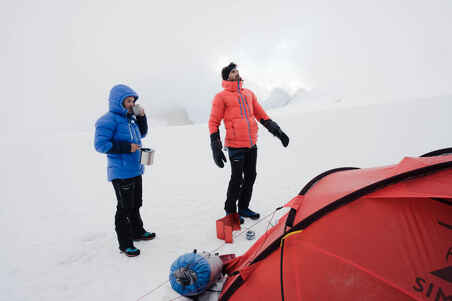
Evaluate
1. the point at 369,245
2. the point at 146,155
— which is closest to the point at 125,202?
the point at 146,155

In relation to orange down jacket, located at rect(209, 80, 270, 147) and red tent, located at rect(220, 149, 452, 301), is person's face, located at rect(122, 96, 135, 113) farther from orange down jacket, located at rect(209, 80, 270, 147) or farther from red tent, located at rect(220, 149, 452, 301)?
red tent, located at rect(220, 149, 452, 301)

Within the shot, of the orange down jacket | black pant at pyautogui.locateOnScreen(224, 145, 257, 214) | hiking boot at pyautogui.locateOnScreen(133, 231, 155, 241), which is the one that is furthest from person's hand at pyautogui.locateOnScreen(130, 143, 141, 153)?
hiking boot at pyautogui.locateOnScreen(133, 231, 155, 241)

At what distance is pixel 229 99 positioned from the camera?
9.58 ft

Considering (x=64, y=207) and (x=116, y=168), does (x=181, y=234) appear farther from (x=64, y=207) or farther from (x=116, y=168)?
(x=64, y=207)

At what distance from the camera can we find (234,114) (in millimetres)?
2947

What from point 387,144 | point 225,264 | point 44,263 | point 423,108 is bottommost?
point 44,263

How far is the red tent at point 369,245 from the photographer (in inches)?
49.2

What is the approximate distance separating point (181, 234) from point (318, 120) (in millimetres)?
9969

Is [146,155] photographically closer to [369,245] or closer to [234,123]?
[234,123]

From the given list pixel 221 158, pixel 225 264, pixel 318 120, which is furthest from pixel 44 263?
pixel 318 120

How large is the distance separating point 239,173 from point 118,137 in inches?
60.2

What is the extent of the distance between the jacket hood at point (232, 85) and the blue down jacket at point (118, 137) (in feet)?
3.61

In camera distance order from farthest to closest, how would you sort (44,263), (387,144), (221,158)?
(387,144) → (221,158) → (44,263)

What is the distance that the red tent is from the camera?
125 cm
